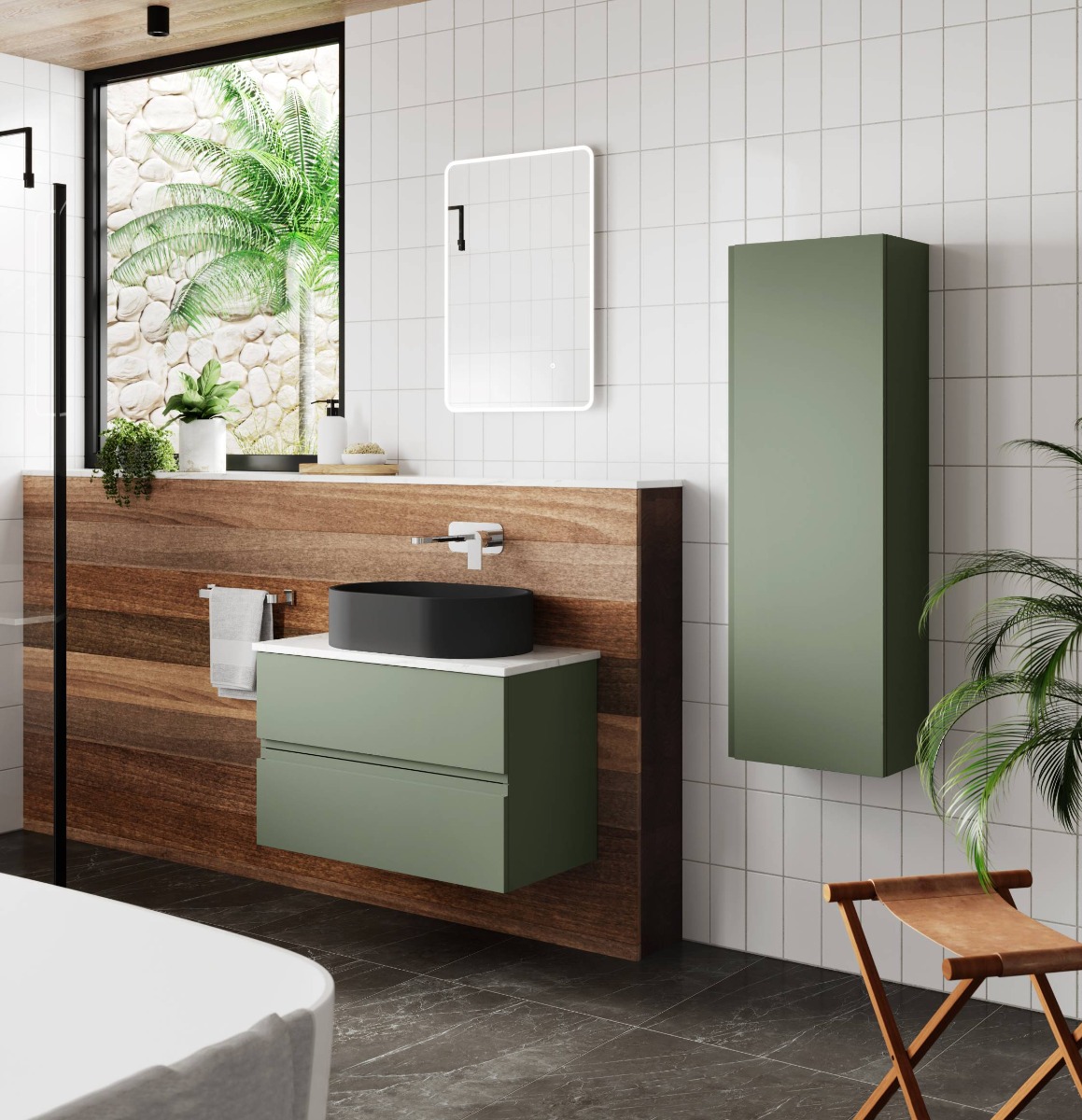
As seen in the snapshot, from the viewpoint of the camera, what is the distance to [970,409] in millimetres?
3307

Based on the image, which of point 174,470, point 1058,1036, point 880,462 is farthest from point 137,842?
point 1058,1036

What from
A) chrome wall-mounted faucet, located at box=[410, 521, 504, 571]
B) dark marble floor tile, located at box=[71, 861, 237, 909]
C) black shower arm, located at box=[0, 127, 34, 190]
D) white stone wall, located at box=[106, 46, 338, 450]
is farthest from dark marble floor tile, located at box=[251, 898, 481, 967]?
black shower arm, located at box=[0, 127, 34, 190]

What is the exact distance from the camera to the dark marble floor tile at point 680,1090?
2.76 meters

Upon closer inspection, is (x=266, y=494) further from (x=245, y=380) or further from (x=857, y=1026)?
(x=857, y=1026)

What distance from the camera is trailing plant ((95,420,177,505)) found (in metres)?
4.43

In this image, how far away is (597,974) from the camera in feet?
11.6

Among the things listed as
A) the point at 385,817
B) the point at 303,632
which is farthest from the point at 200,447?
the point at 385,817

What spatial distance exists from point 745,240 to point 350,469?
1.31 m

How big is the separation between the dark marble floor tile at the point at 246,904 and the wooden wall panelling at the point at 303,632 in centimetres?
6

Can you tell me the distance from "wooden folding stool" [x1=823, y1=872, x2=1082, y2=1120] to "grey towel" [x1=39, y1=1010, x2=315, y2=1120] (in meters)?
1.01

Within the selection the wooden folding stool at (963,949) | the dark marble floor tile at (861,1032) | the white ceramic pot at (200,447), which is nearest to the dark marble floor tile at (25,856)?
the white ceramic pot at (200,447)

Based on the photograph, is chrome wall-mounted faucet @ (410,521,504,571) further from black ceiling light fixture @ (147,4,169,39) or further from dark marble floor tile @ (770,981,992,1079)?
black ceiling light fixture @ (147,4,169,39)

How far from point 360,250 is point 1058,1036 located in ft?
9.62

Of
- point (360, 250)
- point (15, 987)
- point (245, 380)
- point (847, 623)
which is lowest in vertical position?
point (15, 987)
